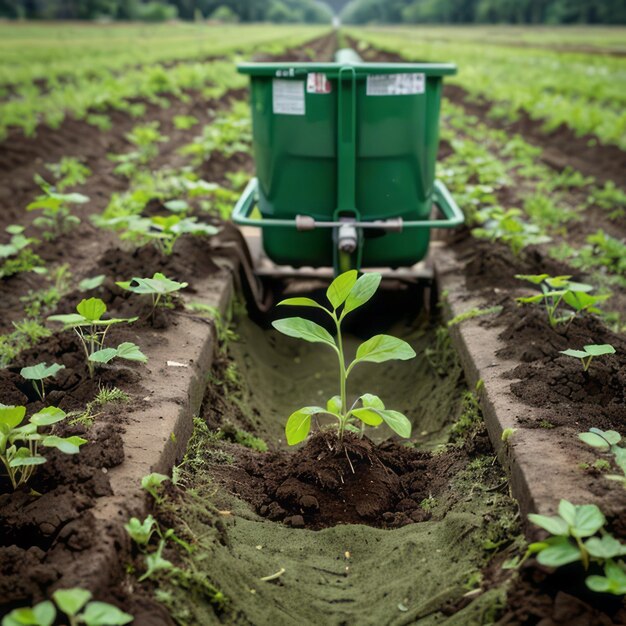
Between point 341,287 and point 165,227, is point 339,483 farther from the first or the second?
point 165,227

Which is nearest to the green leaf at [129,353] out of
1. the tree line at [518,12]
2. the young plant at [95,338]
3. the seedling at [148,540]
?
the young plant at [95,338]

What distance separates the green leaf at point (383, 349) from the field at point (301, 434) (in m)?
0.01

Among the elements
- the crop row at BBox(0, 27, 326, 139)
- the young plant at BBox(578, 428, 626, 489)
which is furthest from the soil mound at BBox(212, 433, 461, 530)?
the crop row at BBox(0, 27, 326, 139)

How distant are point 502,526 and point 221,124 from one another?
6851 millimetres

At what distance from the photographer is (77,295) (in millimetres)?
3881

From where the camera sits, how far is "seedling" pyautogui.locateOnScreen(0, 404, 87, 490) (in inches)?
79.7

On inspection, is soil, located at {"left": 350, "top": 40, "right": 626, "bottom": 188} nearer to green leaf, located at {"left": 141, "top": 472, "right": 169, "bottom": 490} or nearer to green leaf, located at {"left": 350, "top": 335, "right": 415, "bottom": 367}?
green leaf, located at {"left": 350, "top": 335, "right": 415, "bottom": 367}

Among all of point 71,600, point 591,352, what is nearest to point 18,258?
point 71,600

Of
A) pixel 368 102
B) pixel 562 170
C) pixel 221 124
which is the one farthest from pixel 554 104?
pixel 368 102

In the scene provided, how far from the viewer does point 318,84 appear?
3580mm

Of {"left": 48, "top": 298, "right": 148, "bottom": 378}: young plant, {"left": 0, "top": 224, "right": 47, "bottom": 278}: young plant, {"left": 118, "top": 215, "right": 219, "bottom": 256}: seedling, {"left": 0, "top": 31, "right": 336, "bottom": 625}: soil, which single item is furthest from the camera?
{"left": 0, "top": 224, "right": 47, "bottom": 278}: young plant

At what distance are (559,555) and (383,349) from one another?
0.97 metres

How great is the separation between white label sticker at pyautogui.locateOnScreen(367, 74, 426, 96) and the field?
1.16 metres

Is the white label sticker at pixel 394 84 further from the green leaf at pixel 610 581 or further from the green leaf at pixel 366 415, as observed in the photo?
the green leaf at pixel 610 581
